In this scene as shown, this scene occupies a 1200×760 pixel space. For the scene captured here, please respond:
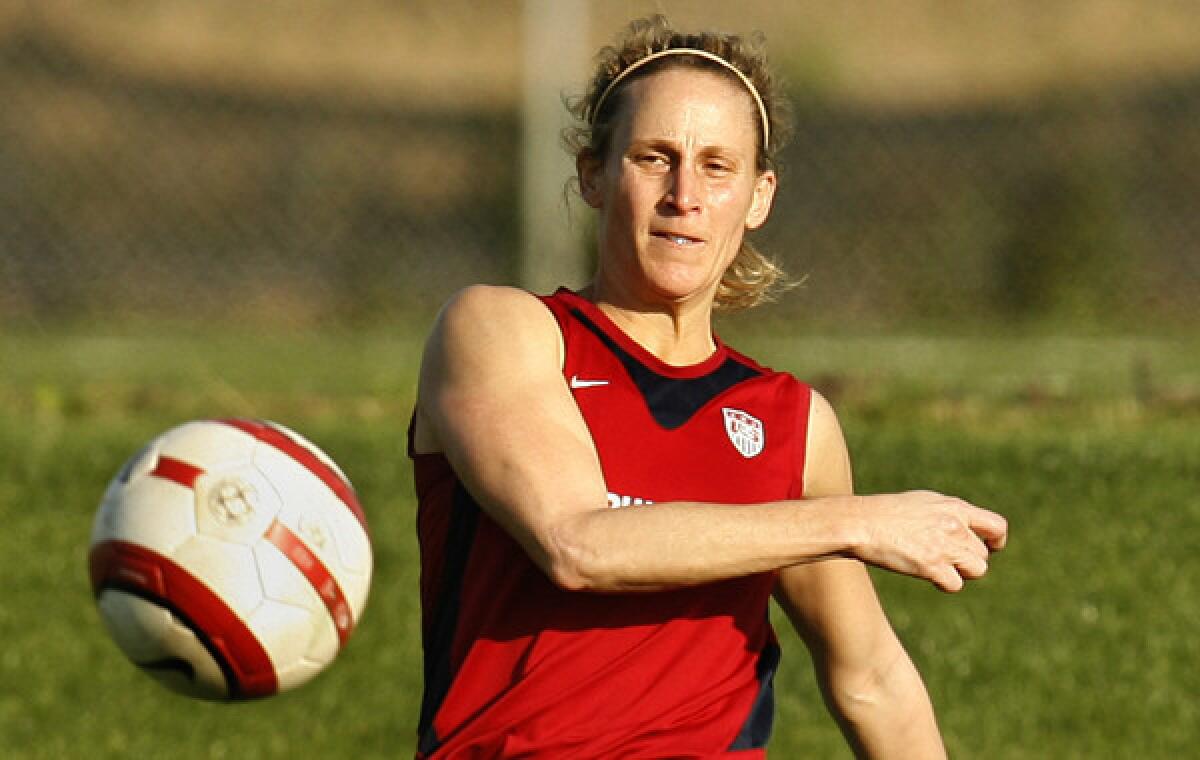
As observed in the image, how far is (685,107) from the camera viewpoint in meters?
3.38

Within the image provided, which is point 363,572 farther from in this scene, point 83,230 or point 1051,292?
point 83,230

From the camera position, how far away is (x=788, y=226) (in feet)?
54.2

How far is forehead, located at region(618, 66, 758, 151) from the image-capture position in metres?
3.38

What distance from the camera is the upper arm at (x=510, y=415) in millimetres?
3111

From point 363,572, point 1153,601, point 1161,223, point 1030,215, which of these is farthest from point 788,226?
point 363,572

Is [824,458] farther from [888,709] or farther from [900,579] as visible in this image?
[900,579]

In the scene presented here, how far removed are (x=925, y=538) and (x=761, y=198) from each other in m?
0.88

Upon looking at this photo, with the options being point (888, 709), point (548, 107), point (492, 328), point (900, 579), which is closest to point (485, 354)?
point (492, 328)

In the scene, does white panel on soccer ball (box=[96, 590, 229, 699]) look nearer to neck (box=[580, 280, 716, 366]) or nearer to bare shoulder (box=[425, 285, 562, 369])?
bare shoulder (box=[425, 285, 562, 369])

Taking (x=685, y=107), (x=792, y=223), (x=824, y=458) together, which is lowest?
(x=792, y=223)

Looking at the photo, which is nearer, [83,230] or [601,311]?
[601,311]

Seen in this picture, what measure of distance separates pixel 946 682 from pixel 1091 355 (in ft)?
27.2

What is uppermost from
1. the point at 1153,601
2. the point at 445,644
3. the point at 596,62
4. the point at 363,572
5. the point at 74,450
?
the point at 596,62

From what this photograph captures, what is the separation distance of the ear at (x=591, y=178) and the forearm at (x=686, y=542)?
0.71 m
